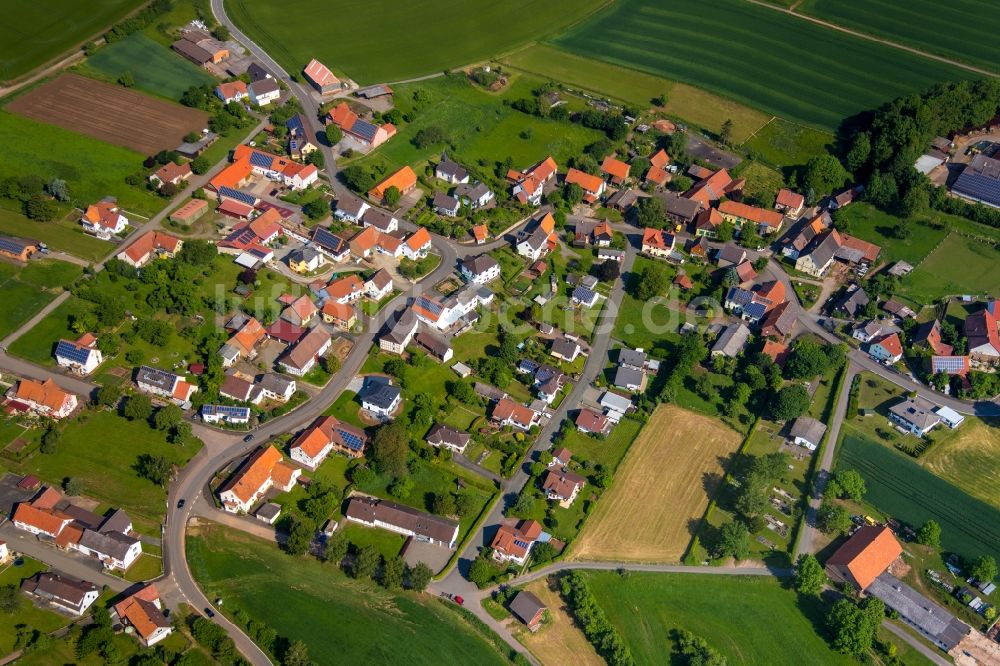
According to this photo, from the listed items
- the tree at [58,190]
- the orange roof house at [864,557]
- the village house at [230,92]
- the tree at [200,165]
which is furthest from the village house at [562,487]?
the village house at [230,92]

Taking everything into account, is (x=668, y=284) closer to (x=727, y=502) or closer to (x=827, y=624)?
(x=727, y=502)

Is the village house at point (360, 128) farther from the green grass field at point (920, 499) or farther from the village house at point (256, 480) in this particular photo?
the green grass field at point (920, 499)

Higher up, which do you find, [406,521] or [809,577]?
[809,577]

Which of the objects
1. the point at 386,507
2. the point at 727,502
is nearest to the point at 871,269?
the point at 727,502

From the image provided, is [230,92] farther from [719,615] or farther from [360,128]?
[719,615]

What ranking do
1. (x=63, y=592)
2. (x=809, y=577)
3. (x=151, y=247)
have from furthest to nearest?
(x=151, y=247) < (x=809, y=577) < (x=63, y=592)

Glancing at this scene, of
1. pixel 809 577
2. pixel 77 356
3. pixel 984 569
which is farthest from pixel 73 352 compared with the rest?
pixel 984 569

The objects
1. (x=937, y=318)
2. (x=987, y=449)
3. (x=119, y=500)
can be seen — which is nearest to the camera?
(x=119, y=500)
